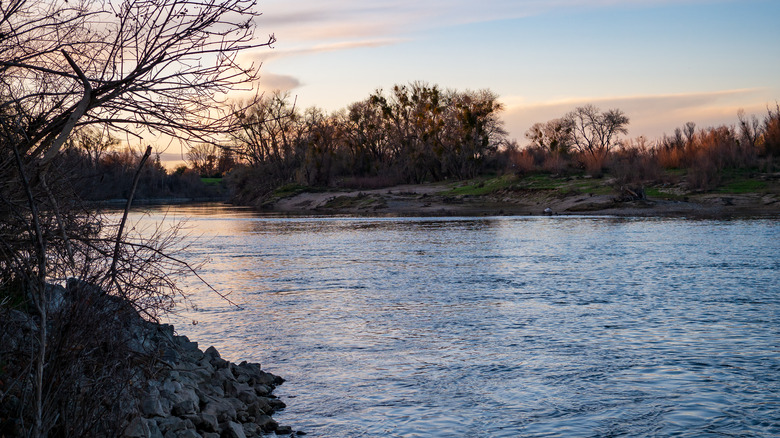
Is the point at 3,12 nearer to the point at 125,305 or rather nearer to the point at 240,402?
the point at 125,305

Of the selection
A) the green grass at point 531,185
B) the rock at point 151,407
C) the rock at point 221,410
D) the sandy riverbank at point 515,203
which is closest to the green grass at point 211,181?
the sandy riverbank at point 515,203

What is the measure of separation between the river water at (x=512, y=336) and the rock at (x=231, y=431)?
885mm

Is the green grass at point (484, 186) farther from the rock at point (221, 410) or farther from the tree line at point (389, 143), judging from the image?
the rock at point (221, 410)

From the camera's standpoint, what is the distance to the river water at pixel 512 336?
958cm

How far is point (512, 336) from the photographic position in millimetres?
13781

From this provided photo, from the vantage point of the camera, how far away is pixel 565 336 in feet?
44.8

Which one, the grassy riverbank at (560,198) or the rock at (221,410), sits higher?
the grassy riverbank at (560,198)

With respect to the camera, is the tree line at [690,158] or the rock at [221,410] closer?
the rock at [221,410]

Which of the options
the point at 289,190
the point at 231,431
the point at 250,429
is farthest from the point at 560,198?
the point at 231,431

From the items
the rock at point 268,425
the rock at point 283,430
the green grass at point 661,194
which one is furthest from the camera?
the green grass at point 661,194

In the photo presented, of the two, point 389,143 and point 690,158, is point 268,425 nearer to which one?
point 690,158

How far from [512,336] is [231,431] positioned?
6.53 m

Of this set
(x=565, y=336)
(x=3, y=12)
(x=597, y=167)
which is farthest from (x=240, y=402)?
(x=597, y=167)

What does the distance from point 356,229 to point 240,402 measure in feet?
106
